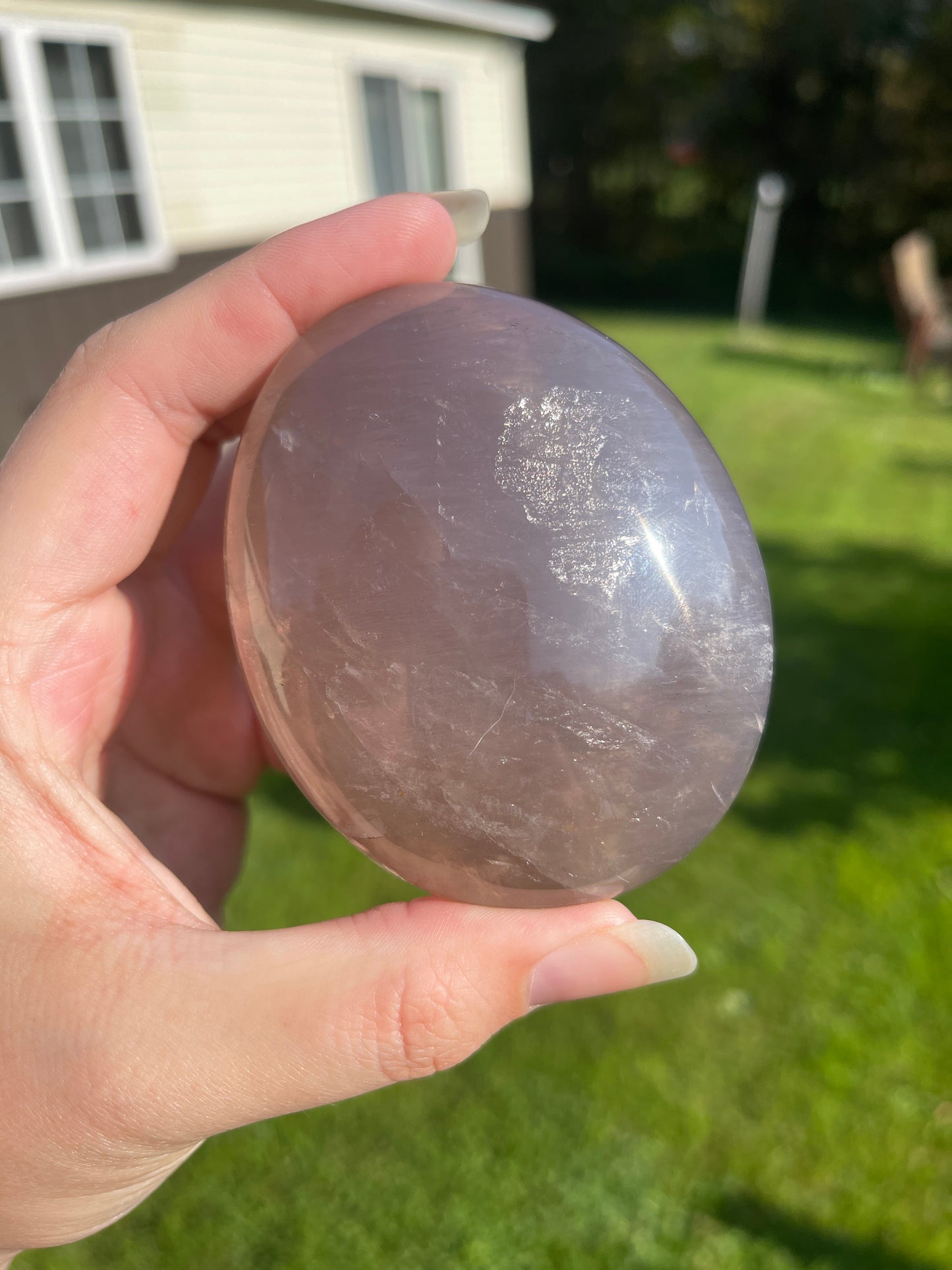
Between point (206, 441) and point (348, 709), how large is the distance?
0.78 metres

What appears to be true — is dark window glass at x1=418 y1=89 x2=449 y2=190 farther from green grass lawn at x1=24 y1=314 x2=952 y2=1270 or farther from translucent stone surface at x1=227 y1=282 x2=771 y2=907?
translucent stone surface at x1=227 y1=282 x2=771 y2=907

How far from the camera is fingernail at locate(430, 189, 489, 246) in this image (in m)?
1.91

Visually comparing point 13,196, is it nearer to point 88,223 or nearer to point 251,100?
point 88,223

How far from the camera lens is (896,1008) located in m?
3.08

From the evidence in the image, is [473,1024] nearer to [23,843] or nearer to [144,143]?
[23,843]

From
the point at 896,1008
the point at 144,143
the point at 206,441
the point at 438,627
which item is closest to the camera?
the point at 438,627

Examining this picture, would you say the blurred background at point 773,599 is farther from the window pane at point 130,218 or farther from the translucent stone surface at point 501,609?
the translucent stone surface at point 501,609

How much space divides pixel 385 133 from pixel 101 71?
352cm

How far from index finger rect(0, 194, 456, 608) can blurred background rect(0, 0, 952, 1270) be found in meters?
1.95

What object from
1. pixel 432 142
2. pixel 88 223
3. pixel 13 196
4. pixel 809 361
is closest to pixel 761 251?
pixel 809 361

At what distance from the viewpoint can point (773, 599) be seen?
18.1 feet

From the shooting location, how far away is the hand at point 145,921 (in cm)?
137

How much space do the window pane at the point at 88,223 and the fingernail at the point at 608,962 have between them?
717 cm

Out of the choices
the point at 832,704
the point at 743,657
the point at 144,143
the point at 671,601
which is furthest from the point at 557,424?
the point at 144,143
